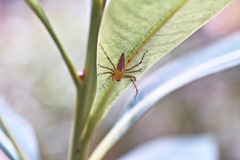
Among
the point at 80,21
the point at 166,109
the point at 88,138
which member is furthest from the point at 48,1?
the point at 88,138

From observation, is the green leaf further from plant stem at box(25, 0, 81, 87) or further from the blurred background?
the blurred background

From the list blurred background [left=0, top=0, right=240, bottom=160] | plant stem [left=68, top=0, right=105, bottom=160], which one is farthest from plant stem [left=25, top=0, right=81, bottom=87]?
blurred background [left=0, top=0, right=240, bottom=160]

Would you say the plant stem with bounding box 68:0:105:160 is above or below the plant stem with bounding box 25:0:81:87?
below

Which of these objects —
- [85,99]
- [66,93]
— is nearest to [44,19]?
[85,99]

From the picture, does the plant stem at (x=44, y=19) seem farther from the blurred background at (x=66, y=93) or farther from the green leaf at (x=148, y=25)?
the blurred background at (x=66, y=93)

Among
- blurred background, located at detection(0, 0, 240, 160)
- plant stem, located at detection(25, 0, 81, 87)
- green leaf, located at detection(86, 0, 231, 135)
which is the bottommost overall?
green leaf, located at detection(86, 0, 231, 135)

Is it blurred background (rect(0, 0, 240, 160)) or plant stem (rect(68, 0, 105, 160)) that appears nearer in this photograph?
plant stem (rect(68, 0, 105, 160))

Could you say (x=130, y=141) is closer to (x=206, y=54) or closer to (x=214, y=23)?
(x=214, y=23)
